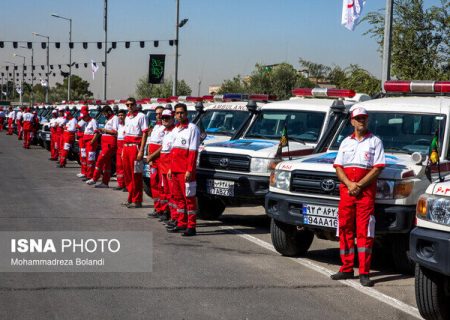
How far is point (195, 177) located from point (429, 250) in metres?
4.79

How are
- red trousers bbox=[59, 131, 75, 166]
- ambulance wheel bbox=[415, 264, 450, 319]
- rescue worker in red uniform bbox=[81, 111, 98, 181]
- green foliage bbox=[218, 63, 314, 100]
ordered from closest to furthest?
ambulance wheel bbox=[415, 264, 450, 319], rescue worker in red uniform bbox=[81, 111, 98, 181], red trousers bbox=[59, 131, 75, 166], green foliage bbox=[218, 63, 314, 100]

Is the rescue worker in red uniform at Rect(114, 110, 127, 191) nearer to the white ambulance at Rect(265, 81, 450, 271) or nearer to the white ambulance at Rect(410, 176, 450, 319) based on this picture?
the white ambulance at Rect(265, 81, 450, 271)

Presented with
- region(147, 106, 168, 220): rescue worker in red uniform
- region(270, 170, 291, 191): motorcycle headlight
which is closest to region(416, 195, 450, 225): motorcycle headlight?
region(270, 170, 291, 191): motorcycle headlight

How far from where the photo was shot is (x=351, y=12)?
624 inches

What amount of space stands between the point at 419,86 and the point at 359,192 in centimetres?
284

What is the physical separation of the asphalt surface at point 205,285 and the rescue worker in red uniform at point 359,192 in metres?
0.28

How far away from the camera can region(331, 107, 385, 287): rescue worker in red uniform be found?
7.38 meters

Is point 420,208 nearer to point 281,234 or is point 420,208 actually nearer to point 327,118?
point 281,234

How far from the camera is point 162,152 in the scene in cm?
1066

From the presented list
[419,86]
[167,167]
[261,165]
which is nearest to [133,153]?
[167,167]

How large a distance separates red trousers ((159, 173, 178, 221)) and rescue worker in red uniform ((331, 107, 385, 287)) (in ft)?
10.8

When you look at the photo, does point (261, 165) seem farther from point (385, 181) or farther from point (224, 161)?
point (385, 181)

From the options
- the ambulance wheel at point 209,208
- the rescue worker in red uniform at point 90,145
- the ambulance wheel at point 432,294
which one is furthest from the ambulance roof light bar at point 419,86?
the rescue worker in red uniform at point 90,145

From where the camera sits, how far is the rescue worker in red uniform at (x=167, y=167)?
34.0 ft
